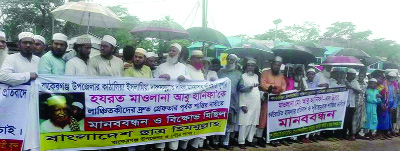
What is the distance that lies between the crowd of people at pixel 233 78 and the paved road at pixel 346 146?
21cm

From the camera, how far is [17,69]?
12.8 feet

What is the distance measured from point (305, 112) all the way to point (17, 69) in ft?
16.5

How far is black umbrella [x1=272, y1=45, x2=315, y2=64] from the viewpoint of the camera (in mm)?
6712

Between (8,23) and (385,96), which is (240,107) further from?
(8,23)

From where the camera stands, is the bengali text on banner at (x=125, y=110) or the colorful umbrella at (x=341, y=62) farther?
the colorful umbrella at (x=341, y=62)

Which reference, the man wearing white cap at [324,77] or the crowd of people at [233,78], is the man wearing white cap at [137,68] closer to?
the crowd of people at [233,78]

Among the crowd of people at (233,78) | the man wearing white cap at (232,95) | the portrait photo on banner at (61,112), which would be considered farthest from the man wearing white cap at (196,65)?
the portrait photo on banner at (61,112)

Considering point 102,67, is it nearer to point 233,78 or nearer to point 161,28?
point 233,78

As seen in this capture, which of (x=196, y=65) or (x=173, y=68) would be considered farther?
(x=196, y=65)

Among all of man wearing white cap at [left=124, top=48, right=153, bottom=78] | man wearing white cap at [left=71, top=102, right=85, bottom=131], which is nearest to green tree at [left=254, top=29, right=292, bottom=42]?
man wearing white cap at [left=124, top=48, right=153, bottom=78]

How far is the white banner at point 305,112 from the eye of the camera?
6.29 metres

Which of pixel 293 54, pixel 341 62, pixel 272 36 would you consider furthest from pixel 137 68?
pixel 272 36

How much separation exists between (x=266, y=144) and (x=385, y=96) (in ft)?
11.2

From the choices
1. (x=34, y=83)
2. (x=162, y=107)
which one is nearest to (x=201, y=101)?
(x=162, y=107)
